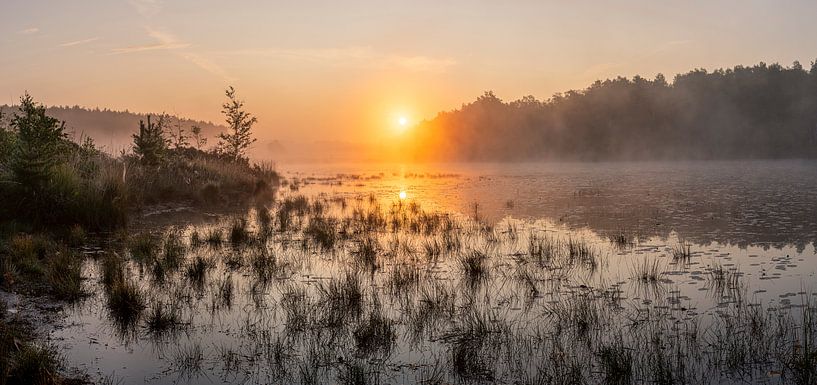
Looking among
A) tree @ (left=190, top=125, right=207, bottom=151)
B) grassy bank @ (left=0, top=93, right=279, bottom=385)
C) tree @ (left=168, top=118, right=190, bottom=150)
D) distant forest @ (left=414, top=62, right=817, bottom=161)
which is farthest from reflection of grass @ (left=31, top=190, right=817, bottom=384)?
distant forest @ (left=414, top=62, right=817, bottom=161)

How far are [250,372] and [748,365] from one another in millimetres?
5633

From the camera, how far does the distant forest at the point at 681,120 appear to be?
82000 mm

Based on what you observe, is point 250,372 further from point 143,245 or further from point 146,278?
point 143,245

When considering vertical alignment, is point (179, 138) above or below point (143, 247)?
above

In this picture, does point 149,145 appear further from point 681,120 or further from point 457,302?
point 681,120

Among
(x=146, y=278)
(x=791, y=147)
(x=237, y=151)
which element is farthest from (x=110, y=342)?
(x=791, y=147)

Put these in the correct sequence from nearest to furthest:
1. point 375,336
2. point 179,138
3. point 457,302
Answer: point 375,336
point 457,302
point 179,138

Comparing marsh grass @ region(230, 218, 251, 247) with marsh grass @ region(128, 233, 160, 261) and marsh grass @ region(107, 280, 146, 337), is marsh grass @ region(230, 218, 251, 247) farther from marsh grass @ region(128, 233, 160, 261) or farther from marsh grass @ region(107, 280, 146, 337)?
marsh grass @ region(107, 280, 146, 337)

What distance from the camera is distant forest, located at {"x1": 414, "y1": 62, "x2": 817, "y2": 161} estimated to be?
269 feet

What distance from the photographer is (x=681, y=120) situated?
3477 inches

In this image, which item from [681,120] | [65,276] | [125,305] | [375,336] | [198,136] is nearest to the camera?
[375,336]

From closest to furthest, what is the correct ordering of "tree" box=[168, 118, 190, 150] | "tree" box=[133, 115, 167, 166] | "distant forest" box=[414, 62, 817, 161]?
"tree" box=[133, 115, 167, 166], "tree" box=[168, 118, 190, 150], "distant forest" box=[414, 62, 817, 161]

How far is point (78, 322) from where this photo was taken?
7.79 m

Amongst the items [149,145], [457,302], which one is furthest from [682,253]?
[149,145]
